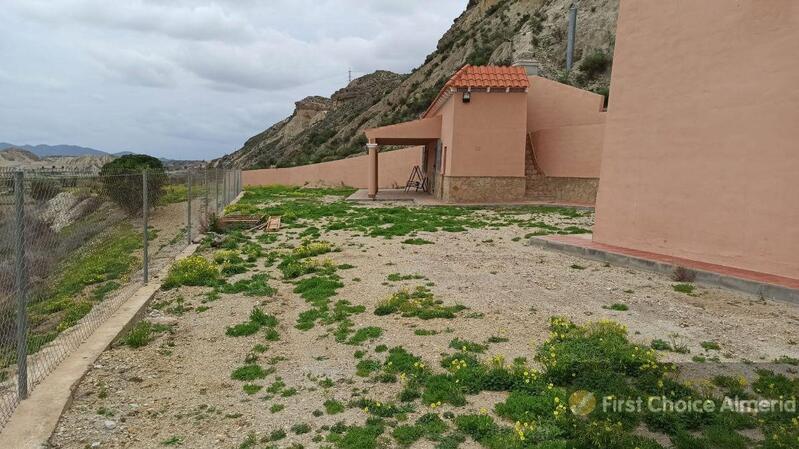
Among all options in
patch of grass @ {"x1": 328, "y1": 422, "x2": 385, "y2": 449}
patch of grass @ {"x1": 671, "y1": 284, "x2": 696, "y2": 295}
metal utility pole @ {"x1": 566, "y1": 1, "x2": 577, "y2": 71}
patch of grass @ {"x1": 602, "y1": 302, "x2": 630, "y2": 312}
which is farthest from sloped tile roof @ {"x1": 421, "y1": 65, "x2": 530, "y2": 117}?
patch of grass @ {"x1": 328, "y1": 422, "x2": 385, "y2": 449}

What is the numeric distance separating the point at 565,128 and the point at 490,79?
11.4ft

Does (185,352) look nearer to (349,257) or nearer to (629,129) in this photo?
(349,257)

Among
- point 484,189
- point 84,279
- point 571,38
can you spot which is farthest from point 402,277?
point 571,38

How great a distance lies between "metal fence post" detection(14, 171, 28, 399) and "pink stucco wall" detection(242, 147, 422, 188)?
25523mm

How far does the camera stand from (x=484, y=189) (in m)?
20.4

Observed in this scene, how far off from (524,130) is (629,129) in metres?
10.9

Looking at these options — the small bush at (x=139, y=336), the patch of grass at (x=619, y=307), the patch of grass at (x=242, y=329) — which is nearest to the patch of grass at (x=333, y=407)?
the patch of grass at (x=242, y=329)

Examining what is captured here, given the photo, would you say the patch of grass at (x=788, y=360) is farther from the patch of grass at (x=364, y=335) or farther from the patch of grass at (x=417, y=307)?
the patch of grass at (x=364, y=335)

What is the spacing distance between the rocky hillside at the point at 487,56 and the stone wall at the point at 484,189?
9479 millimetres

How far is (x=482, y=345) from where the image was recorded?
5043 millimetres

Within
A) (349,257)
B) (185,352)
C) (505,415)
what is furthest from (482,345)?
(349,257)

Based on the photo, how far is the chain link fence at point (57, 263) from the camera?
402 cm

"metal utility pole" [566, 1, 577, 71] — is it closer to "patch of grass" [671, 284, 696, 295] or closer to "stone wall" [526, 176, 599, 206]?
"stone wall" [526, 176, 599, 206]

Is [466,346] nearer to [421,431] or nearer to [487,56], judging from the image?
[421,431]
